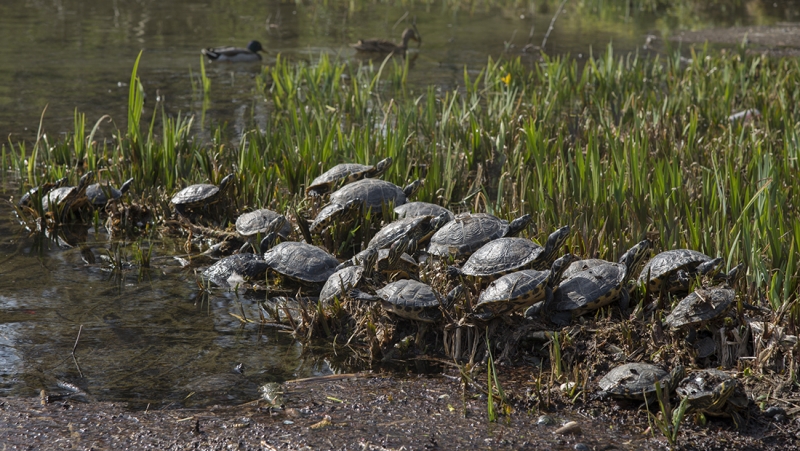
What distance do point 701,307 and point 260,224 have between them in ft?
8.72

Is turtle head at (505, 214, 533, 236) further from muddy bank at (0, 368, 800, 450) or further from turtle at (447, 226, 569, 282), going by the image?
muddy bank at (0, 368, 800, 450)

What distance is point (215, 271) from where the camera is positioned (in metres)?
4.64

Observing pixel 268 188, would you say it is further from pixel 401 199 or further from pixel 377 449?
pixel 377 449

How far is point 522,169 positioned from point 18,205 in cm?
358

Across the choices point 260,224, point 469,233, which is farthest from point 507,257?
point 260,224

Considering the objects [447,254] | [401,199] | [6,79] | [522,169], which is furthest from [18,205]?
[6,79]

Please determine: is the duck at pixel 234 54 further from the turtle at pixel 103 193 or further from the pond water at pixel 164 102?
the turtle at pixel 103 193

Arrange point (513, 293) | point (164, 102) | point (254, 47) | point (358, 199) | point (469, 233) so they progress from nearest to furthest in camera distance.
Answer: point (513, 293) < point (469, 233) < point (358, 199) < point (164, 102) < point (254, 47)

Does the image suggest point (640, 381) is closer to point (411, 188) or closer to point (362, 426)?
point (362, 426)

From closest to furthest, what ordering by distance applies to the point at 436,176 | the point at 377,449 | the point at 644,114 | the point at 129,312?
the point at 377,449
the point at 129,312
the point at 436,176
the point at 644,114

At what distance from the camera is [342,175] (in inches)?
211

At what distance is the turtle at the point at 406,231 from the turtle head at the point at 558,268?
0.90m

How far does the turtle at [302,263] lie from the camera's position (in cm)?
439

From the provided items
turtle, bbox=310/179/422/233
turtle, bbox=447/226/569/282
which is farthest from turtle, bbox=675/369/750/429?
turtle, bbox=310/179/422/233
